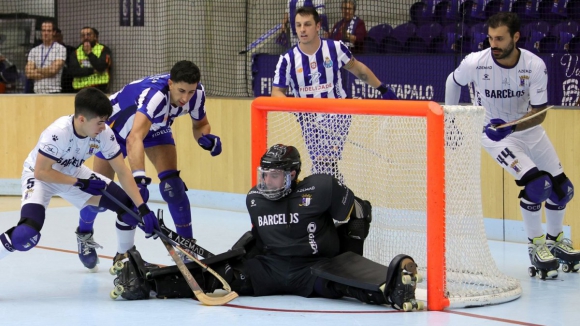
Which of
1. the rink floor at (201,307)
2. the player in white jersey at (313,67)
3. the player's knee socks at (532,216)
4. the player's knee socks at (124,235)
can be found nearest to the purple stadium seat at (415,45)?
the player in white jersey at (313,67)

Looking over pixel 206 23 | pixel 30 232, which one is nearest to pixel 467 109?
pixel 30 232

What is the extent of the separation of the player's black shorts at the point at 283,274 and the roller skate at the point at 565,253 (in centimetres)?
169

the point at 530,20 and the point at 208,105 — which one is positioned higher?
the point at 530,20

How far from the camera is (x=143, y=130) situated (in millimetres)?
5582

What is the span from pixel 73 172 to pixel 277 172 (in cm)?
121

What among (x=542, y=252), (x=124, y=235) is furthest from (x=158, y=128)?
(x=542, y=252)

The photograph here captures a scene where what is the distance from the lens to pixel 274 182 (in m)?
5.09

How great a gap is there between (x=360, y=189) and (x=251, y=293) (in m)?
1.06

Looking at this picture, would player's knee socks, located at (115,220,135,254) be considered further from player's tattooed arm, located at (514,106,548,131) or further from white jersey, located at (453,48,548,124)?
player's tattooed arm, located at (514,106,548,131)

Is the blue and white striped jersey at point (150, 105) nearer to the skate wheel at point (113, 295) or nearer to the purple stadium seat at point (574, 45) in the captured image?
the skate wheel at point (113, 295)

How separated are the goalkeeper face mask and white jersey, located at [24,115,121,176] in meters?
0.85

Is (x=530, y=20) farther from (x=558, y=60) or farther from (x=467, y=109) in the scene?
(x=467, y=109)

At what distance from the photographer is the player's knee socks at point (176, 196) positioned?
5.99 metres

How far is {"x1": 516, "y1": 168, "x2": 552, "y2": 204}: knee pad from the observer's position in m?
5.66
